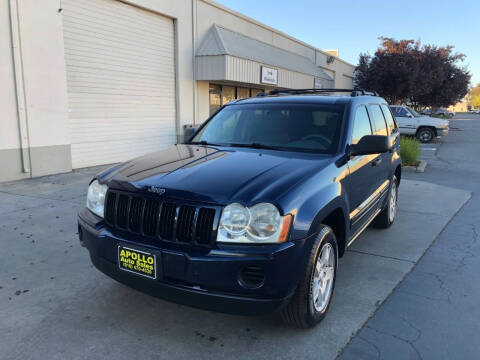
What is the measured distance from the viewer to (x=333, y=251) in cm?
323

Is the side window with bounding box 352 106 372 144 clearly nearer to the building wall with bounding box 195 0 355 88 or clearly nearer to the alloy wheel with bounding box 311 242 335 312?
the alloy wheel with bounding box 311 242 335 312

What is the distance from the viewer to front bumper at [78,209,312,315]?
249 centimetres

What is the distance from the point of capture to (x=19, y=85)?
8.44m

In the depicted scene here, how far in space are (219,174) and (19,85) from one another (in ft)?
24.0

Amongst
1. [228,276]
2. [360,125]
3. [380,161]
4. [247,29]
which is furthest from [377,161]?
[247,29]

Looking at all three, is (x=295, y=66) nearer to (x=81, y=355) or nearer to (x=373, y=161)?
(x=373, y=161)

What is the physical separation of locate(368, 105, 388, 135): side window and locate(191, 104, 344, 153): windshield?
964mm

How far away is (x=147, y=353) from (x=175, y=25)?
12.3 meters

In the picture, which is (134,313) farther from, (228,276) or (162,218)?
(228,276)

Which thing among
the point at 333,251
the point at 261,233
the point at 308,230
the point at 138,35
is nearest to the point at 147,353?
the point at 261,233

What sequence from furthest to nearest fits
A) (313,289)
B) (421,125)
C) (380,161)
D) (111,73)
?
(421,125)
(111,73)
(380,161)
(313,289)

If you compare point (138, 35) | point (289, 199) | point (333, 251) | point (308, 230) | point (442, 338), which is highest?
point (138, 35)

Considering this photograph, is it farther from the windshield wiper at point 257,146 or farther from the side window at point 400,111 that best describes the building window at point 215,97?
the windshield wiper at point 257,146

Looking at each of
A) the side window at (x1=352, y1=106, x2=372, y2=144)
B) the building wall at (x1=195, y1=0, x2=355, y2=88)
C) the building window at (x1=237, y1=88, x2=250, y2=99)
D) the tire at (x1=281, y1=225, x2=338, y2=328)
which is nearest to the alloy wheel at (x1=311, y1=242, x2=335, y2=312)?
the tire at (x1=281, y1=225, x2=338, y2=328)
